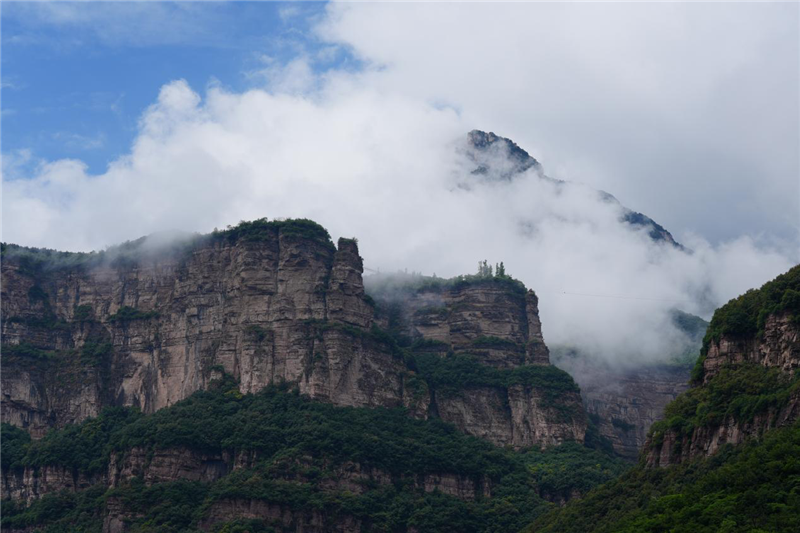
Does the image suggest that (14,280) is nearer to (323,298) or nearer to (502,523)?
(323,298)

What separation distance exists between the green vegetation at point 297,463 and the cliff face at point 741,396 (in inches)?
1676

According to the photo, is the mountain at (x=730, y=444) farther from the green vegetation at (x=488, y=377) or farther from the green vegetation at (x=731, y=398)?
A: the green vegetation at (x=488, y=377)

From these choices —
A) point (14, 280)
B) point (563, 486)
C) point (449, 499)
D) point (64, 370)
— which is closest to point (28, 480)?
point (64, 370)

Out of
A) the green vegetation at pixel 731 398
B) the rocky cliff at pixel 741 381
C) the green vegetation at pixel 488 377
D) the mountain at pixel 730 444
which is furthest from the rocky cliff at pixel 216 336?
the rocky cliff at pixel 741 381

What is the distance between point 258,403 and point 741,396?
74.4 metres

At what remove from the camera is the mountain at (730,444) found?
94688mm

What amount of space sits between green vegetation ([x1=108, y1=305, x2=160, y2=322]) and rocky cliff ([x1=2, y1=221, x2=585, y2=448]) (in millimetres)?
190

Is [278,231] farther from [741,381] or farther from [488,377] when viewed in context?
[741,381]

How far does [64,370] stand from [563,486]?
221 ft

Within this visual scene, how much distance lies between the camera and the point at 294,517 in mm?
149000

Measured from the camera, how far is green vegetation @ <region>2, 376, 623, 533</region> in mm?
152000

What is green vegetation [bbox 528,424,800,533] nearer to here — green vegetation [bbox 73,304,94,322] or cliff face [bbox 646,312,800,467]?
cliff face [bbox 646,312,800,467]

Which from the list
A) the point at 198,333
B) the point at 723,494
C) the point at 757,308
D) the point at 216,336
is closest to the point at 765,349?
the point at 757,308

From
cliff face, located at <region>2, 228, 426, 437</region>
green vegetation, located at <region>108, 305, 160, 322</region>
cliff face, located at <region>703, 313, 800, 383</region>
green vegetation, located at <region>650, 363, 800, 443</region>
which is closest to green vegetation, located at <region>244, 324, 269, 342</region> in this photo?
cliff face, located at <region>2, 228, 426, 437</region>
